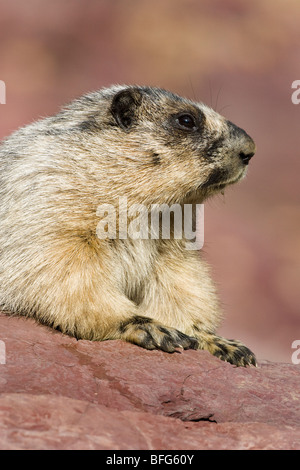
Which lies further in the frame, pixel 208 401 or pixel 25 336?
pixel 25 336

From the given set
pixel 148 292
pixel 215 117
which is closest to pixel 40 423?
pixel 148 292

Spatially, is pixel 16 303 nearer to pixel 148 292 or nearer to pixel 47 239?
pixel 47 239

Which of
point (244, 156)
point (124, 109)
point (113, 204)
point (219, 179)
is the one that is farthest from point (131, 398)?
point (124, 109)

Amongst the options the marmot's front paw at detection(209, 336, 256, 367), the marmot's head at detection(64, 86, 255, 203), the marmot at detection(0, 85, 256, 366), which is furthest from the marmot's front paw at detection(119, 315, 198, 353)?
the marmot's head at detection(64, 86, 255, 203)

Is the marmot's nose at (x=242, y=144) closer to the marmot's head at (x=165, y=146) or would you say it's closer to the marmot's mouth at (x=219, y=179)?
the marmot's head at (x=165, y=146)

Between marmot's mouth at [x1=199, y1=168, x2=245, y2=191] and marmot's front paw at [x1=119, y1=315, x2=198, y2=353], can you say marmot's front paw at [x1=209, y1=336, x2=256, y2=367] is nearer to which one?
marmot's front paw at [x1=119, y1=315, x2=198, y2=353]
